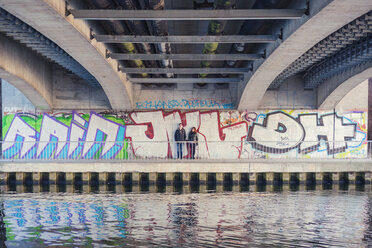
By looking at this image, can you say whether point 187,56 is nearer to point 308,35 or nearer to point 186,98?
point 308,35

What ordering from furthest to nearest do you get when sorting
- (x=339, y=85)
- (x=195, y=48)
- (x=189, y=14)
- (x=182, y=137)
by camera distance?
(x=182, y=137), (x=339, y=85), (x=195, y=48), (x=189, y=14)

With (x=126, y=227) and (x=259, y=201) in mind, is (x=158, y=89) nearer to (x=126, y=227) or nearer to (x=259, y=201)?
(x=259, y=201)

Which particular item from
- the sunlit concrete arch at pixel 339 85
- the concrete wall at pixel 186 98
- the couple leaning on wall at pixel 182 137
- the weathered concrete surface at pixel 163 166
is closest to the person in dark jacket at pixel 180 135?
the couple leaning on wall at pixel 182 137

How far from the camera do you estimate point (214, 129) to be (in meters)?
25.4

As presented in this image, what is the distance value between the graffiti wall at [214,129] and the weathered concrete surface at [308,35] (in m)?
4.46

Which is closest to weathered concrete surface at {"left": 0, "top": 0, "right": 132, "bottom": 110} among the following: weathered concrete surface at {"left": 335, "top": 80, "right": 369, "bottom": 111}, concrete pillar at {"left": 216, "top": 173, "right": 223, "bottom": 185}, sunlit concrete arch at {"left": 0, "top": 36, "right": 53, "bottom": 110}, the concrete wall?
sunlit concrete arch at {"left": 0, "top": 36, "right": 53, "bottom": 110}

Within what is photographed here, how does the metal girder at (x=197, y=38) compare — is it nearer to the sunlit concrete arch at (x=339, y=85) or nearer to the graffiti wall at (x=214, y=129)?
the sunlit concrete arch at (x=339, y=85)

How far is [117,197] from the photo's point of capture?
17234 mm

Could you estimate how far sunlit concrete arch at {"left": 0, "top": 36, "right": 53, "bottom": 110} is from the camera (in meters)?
17.3

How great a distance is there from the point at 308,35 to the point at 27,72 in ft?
44.8

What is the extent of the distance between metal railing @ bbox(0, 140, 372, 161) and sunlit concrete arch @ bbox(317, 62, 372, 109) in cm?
250

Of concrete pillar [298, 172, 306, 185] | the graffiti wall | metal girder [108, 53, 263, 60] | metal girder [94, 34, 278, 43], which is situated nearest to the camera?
metal girder [94, 34, 278, 43]

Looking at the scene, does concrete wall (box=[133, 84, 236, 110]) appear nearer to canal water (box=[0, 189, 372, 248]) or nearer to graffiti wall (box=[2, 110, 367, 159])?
graffiti wall (box=[2, 110, 367, 159])

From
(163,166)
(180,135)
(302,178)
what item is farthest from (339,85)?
(163,166)
